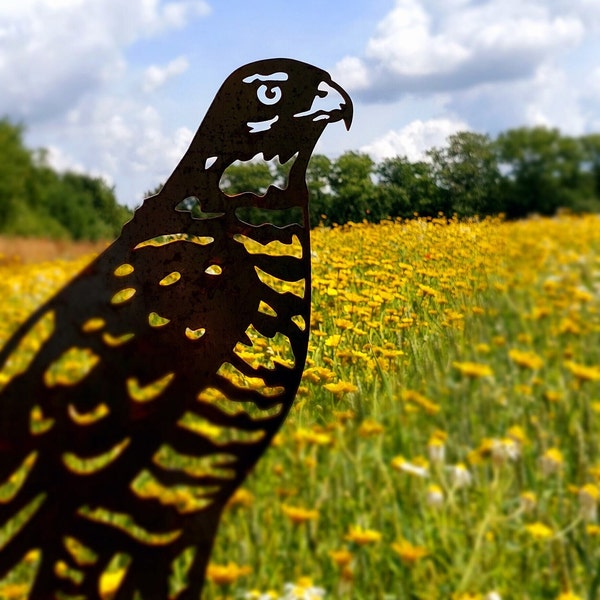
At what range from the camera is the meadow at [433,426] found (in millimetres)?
1263

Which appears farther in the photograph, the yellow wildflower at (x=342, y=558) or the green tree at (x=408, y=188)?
the green tree at (x=408, y=188)

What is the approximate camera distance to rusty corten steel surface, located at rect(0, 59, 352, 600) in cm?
94

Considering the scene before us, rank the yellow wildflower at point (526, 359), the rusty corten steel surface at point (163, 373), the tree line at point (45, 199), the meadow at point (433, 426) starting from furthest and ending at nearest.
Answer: the yellow wildflower at point (526, 359) → the meadow at point (433, 426) → the tree line at point (45, 199) → the rusty corten steel surface at point (163, 373)

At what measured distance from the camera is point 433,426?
1.54 meters

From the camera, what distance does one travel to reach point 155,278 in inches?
45.1

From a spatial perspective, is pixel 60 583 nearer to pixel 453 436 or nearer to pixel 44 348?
pixel 44 348

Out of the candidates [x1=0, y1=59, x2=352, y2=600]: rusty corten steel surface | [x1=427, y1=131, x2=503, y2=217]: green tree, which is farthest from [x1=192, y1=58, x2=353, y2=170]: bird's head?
[x1=427, y1=131, x2=503, y2=217]: green tree

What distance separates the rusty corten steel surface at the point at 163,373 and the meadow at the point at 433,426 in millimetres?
128

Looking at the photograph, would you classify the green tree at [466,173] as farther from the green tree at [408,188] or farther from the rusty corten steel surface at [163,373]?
the rusty corten steel surface at [163,373]

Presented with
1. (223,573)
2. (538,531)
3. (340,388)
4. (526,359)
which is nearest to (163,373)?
(223,573)

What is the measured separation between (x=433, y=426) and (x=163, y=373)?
2.14 ft

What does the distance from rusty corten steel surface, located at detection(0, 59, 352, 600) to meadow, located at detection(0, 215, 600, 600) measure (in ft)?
0.42

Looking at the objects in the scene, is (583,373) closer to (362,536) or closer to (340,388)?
(340,388)

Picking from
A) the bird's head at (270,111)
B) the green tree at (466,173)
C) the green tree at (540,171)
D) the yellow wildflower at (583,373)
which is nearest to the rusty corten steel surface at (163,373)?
the bird's head at (270,111)
